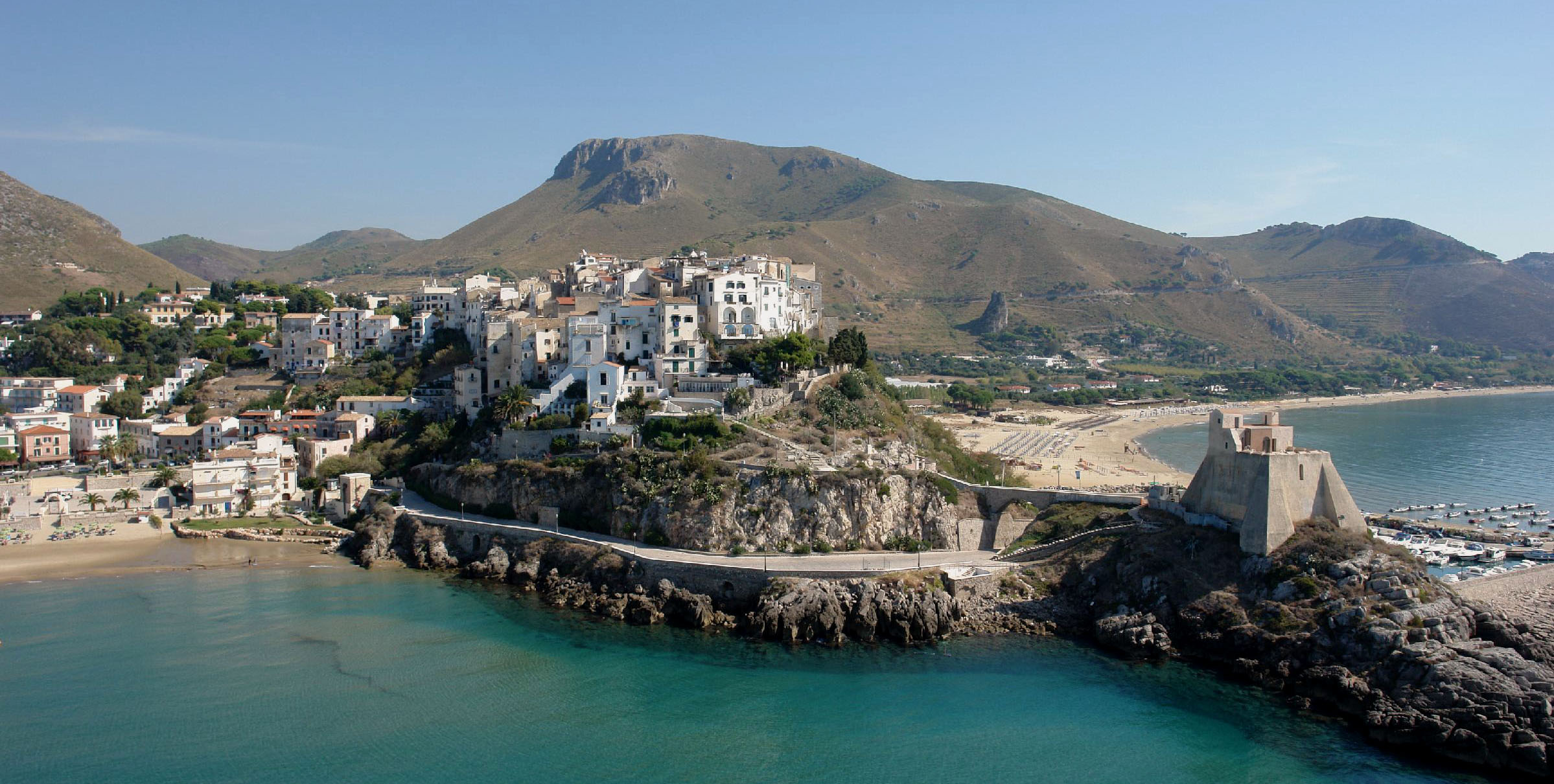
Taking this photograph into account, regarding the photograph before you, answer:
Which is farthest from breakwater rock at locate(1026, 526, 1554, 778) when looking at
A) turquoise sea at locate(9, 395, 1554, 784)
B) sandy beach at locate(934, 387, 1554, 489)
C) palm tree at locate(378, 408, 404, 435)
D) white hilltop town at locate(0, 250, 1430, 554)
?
palm tree at locate(378, 408, 404, 435)

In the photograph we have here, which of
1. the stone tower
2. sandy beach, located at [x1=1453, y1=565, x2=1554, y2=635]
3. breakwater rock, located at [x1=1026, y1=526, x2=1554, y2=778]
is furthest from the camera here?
the stone tower

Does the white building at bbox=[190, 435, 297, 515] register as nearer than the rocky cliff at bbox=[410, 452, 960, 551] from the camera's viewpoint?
No

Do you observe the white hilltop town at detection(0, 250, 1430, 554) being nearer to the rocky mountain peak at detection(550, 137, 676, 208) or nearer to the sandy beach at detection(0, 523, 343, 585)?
the sandy beach at detection(0, 523, 343, 585)

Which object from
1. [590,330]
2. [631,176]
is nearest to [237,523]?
[590,330]

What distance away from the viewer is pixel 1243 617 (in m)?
29.3

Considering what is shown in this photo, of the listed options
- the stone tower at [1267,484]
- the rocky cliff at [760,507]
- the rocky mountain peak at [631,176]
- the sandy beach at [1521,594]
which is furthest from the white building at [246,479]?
the rocky mountain peak at [631,176]

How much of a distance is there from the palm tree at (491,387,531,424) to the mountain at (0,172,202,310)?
58.4 m

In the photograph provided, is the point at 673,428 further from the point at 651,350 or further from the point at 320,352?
the point at 320,352

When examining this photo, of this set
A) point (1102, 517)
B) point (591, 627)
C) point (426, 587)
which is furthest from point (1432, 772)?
point (426, 587)

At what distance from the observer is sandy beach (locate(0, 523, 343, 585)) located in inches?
1539

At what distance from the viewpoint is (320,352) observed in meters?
59.9

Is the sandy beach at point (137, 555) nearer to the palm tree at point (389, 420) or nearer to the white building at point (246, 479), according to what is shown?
the white building at point (246, 479)

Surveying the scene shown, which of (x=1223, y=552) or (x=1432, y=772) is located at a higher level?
(x=1223, y=552)

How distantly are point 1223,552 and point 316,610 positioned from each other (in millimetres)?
29988
